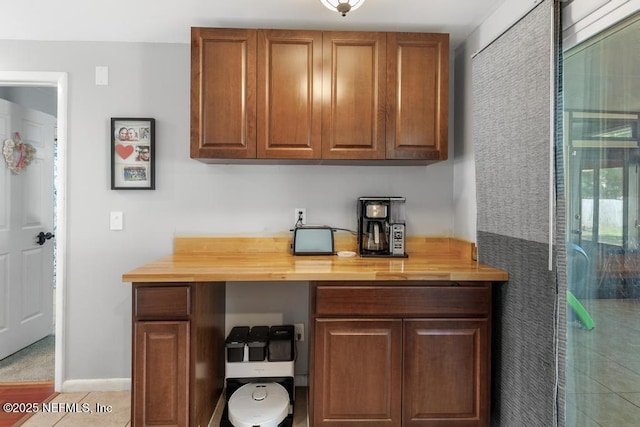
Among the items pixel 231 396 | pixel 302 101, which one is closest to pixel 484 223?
pixel 302 101

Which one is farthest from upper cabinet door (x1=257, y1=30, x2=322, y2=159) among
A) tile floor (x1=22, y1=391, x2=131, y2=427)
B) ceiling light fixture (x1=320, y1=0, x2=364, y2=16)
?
tile floor (x1=22, y1=391, x2=131, y2=427)

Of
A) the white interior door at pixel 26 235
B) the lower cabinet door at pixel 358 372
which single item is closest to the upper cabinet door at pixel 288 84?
the lower cabinet door at pixel 358 372

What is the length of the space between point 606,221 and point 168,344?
1.88 m

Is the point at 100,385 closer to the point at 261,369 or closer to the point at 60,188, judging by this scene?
the point at 261,369

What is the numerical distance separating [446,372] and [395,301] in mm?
436

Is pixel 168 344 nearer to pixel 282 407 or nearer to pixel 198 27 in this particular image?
pixel 282 407

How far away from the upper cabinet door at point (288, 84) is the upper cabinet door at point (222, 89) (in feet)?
0.17

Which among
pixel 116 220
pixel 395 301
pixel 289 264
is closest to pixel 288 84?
pixel 289 264

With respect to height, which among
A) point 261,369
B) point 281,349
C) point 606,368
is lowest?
point 261,369

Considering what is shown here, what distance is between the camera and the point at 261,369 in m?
2.18

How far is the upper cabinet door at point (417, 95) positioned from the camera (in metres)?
2.10

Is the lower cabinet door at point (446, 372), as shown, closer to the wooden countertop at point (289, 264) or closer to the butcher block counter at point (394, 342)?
the butcher block counter at point (394, 342)

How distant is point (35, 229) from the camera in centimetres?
303

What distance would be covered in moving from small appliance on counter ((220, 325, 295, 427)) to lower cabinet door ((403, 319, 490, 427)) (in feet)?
2.28
